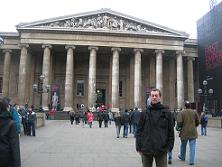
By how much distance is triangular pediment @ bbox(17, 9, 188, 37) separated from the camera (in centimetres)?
5016

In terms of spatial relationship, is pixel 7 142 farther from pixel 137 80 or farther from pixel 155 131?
pixel 137 80

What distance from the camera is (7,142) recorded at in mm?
4895

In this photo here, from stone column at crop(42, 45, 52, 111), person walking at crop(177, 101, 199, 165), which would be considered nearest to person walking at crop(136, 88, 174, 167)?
person walking at crop(177, 101, 199, 165)

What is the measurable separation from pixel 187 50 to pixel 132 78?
10983mm

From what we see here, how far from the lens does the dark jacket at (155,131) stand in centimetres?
579

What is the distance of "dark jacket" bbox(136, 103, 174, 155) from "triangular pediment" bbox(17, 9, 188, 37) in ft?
147

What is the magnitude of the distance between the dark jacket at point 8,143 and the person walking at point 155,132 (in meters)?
2.17

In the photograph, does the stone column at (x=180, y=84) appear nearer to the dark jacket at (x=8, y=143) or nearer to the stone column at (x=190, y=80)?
the stone column at (x=190, y=80)

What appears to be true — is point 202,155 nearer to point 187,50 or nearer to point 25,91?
point 25,91

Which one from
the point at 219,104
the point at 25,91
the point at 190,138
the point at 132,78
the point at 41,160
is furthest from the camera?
the point at 132,78

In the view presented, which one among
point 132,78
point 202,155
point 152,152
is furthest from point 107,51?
point 152,152

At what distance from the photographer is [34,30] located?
49594 mm

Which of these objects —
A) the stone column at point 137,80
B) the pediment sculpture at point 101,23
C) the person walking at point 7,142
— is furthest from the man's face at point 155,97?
the pediment sculpture at point 101,23

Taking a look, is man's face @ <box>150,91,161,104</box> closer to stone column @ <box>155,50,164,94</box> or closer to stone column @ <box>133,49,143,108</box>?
stone column @ <box>133,49,143,108</box>
